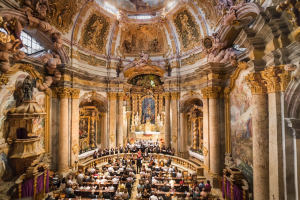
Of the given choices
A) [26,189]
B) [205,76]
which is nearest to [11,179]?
[26,189]

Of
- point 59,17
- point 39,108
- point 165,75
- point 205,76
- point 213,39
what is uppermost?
point 59,17

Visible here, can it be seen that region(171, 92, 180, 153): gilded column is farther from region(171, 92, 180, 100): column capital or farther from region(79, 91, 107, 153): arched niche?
region(79, 91, 107, 153): arched niche

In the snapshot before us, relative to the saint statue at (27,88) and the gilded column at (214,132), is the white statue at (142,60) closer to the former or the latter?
the gilded column at (214,132)

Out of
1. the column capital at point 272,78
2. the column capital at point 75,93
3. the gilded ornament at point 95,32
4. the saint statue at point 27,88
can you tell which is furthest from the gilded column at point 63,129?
the column capital at point 272,78

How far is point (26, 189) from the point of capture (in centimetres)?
861

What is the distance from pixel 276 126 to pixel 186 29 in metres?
12.6

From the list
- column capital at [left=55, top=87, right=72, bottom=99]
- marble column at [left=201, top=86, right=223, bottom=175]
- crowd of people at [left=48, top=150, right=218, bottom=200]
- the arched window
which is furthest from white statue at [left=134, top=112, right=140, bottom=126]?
the arched window

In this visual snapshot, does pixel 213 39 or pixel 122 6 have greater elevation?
pixel 122 6

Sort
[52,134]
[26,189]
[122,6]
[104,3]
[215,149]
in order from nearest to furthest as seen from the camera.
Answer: [26,189] < [215,149] < [52,134] < [104,3] < [122,6]

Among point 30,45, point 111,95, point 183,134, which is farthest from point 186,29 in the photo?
point 30,45

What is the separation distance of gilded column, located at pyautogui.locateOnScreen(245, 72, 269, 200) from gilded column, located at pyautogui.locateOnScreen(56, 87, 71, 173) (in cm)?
1229

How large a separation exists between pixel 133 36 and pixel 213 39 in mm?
9946

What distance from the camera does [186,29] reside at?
15422 mm

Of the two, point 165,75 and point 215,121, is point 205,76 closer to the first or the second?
point 215,121
